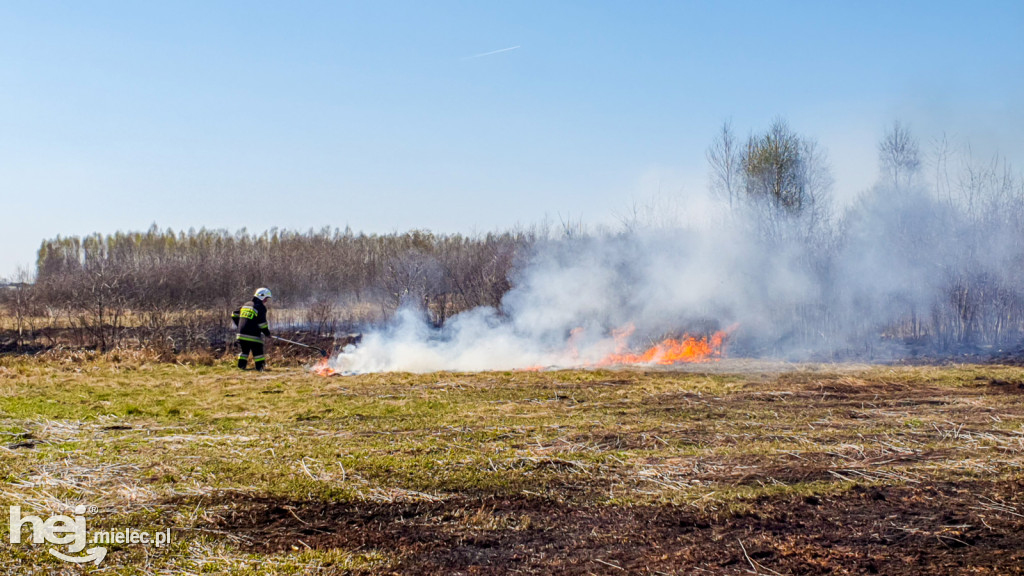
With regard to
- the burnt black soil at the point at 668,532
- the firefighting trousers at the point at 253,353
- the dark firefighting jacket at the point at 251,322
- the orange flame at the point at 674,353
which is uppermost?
the dark firefighting jacket at the point at 251,322

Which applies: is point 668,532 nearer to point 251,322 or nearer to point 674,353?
point 251,322

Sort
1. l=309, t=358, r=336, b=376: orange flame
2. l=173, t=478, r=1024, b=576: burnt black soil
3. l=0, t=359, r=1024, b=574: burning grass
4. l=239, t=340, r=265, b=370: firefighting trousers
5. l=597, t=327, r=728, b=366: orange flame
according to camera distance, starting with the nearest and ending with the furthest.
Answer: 1. l=173, t=478, r=1024, b=576: burnt black soil
2. l=0, t=359, r=1024, b=574: burning grass
3. l=309, t=358, r=336, b=376: orange flame
4. l=239, t=340, r=265, b=370: firefighting trousers
5. l=597, t=327, r=728, b=366: orange flame

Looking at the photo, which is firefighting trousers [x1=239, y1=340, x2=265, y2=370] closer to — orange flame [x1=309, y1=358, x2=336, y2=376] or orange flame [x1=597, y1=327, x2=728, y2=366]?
orange flame [x1=309, y1=358, x2=336, y2=376]

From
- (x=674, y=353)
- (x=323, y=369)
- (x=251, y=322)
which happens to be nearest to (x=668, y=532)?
(x=323, y=369)

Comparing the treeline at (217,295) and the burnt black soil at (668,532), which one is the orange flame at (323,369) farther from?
the burnt black soil at (668,532)

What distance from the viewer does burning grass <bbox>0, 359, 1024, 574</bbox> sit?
4.79m

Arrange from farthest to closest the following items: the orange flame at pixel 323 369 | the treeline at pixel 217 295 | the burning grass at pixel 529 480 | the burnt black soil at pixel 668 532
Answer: the treeline at pixel 217 295 < the orange flame at pixel 323 369 < the burning grass at pixel 529 480 < the burnt black soil at pixel 668 532

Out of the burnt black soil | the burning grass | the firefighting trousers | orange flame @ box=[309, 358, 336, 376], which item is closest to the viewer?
the burnt black soil

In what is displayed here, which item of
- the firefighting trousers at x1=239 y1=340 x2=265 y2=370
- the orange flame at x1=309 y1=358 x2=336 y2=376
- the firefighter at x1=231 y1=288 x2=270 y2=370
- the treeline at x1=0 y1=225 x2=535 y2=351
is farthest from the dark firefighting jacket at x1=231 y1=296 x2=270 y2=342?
the treeline at x1=0 y1=225 x2=535 y2=351

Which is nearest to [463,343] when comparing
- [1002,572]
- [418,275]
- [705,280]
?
[705,280]

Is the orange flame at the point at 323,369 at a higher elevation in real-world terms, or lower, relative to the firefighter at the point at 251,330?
lower

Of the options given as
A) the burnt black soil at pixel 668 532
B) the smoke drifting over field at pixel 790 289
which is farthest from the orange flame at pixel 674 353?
the burnt black soil at pixel 668 532

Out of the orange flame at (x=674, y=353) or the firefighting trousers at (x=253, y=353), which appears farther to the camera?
the orange flame at (x=674, y=353)

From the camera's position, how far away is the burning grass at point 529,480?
4785 mm
